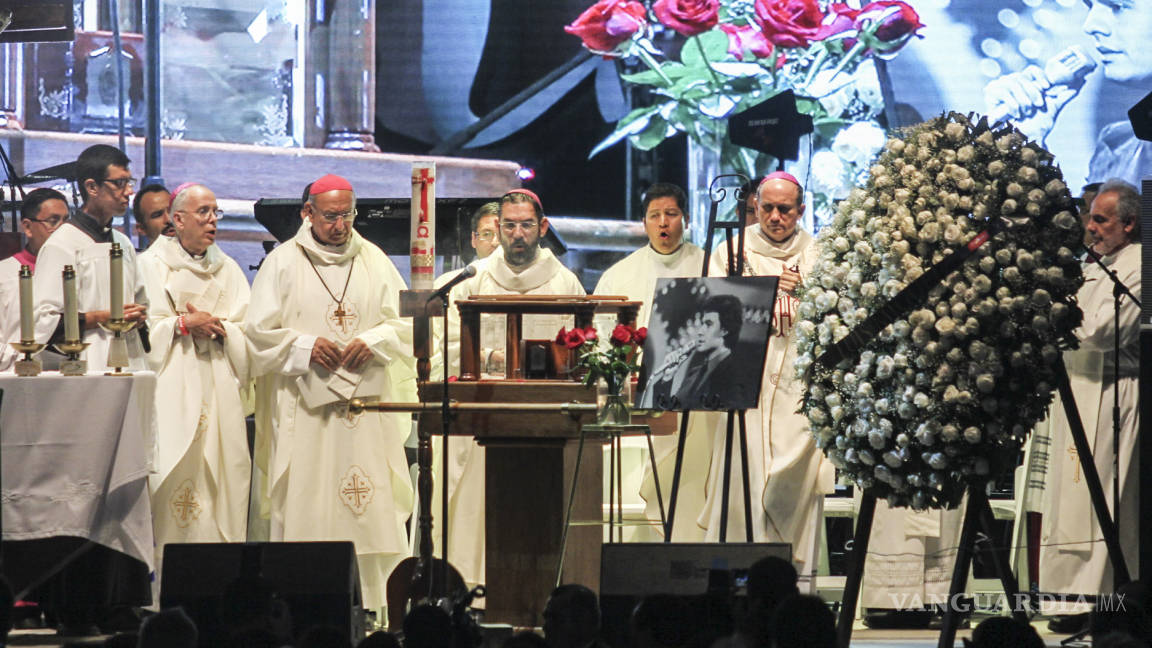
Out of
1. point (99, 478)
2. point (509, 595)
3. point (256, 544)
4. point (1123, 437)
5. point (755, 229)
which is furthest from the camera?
point (755, 229)

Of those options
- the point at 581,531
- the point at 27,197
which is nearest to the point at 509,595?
the point at 581,531

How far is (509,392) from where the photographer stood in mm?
7012

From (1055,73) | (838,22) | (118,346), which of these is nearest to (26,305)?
(118,346)

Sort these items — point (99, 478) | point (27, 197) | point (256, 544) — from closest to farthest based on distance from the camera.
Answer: point (256, 544) < point (99, 478) < point (27, 197)

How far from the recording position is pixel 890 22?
11.0 m

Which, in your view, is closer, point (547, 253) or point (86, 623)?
point (86, 623)

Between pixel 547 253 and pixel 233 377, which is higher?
pixel 547 253

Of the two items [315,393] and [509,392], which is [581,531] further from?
[315,393]

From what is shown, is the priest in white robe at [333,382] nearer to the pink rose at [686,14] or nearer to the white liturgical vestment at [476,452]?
the white liturgical vestment at [476,452]

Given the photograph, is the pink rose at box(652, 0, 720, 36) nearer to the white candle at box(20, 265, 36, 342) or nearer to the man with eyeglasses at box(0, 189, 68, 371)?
the man with eyeglasses at box(0, 189, 68, 371)

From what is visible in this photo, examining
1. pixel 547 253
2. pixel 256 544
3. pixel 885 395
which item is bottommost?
pixel 256 544

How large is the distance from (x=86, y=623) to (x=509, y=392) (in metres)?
2.14

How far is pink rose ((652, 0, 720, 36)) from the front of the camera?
10648mm

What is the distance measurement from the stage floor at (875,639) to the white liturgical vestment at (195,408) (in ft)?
2.85
